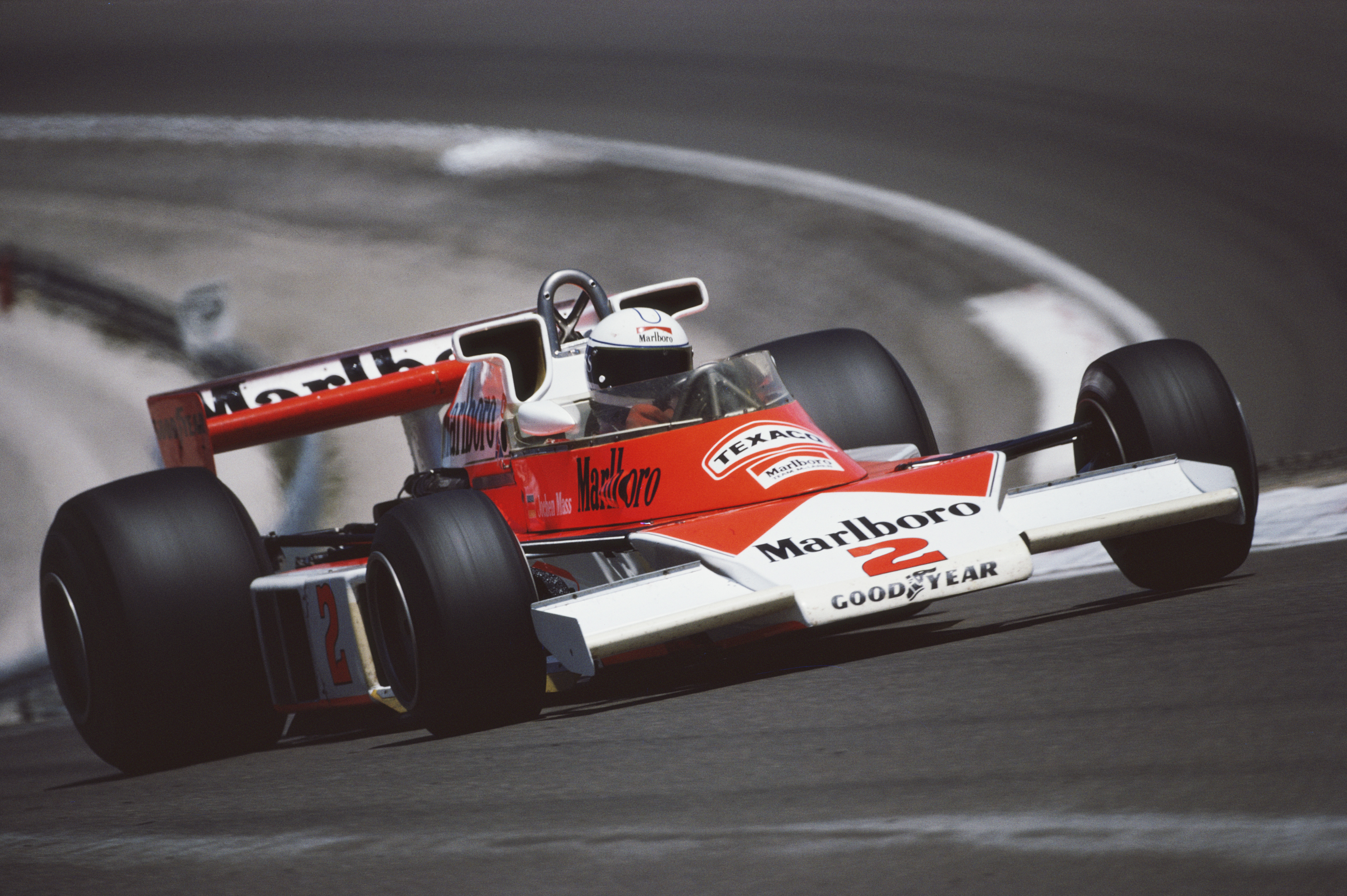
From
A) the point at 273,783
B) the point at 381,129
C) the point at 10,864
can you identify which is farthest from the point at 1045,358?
the point at 381,129

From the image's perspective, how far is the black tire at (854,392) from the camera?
768 centimetres

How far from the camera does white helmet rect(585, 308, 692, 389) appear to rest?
21.3 ft

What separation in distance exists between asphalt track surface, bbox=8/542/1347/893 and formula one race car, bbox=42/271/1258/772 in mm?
Result: 245

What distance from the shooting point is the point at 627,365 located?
21.3 ft

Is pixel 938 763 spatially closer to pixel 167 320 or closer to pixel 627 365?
pixel 627 365

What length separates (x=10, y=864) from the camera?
425 cm

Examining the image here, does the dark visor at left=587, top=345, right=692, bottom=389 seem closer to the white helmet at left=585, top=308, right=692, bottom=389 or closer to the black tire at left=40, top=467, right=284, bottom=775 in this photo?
the white helmet at left=585, top=308, right=692, bottom=389

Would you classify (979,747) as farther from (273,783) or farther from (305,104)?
(305,104)

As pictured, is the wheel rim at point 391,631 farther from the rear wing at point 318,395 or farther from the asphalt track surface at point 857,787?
the rear wing at point 318,395

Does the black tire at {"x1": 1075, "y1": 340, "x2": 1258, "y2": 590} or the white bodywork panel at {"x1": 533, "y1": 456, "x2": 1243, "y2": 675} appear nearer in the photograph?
the white bodywork panel at {"x1": 533, "y1": 456, "x2": 1243, "y2": 675}

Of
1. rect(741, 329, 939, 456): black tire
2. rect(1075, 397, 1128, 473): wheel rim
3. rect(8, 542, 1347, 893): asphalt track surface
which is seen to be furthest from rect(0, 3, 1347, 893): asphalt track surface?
rect(741, 329, 939, 456): black tire

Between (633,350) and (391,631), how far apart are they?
1.44 meters

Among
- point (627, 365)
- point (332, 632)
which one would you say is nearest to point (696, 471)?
point (627, 365)

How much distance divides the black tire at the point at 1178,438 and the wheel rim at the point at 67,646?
12.3 feet
